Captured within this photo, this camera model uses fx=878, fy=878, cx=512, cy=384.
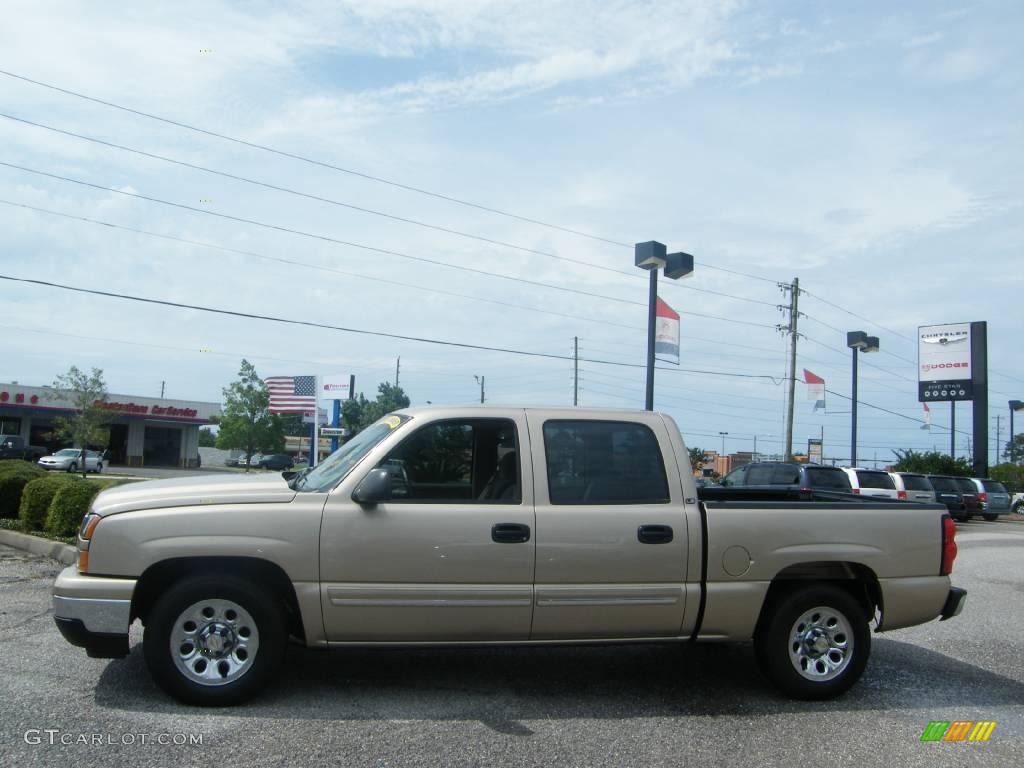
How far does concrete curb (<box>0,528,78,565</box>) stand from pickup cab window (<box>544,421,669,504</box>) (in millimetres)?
6328

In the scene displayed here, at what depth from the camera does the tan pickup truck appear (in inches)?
197

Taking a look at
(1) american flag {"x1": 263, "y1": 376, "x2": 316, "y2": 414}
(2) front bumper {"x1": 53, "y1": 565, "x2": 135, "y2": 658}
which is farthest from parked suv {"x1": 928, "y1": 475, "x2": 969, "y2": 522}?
(2) front bumper {"x1": 53, "y1": 565, "x2": 135, "y2": 658}

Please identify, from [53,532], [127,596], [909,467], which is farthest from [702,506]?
[909,467]

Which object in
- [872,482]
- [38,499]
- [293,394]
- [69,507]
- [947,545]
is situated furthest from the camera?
[293,394]

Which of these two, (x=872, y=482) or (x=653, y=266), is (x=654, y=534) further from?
(x=872, y=482)

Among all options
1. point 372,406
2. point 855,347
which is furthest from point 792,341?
point 372,406

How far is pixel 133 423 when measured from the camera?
56875mm

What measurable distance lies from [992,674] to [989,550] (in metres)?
11.5

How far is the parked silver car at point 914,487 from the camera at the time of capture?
2273 centimetres

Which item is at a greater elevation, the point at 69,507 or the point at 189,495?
the point at 189,495

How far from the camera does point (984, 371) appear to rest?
43.8 m

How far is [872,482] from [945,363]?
27.7 m

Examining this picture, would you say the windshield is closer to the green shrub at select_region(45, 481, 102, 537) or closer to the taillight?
the taillight

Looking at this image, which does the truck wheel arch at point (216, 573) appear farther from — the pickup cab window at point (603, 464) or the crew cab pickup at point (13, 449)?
the crew cab pickup at point (13, 449)
